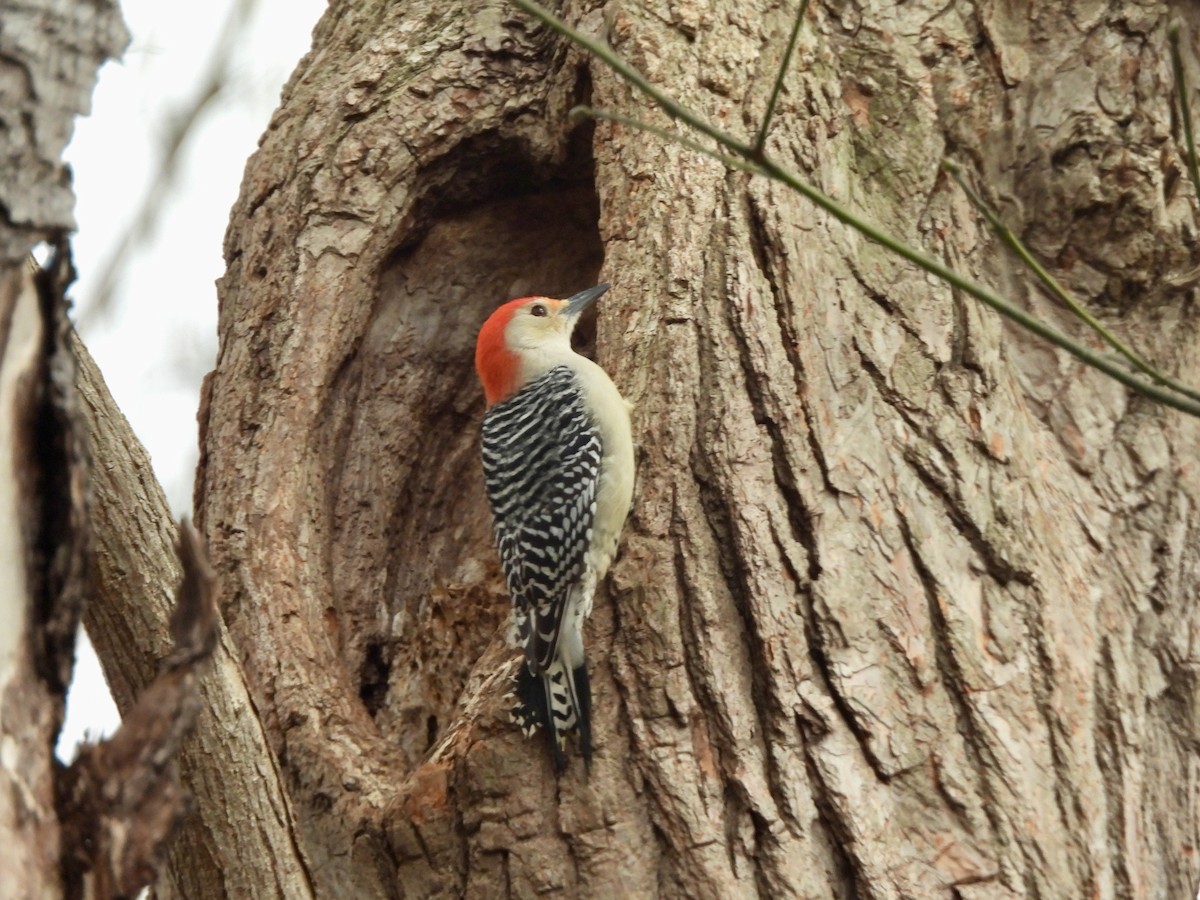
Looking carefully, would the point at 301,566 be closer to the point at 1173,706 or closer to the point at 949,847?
the point at 949,847

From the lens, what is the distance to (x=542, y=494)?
15.7 ft

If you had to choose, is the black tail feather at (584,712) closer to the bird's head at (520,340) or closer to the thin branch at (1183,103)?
the bird's head at (520,340)

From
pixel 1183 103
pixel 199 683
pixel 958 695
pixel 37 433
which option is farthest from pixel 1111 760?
pixel 37 433

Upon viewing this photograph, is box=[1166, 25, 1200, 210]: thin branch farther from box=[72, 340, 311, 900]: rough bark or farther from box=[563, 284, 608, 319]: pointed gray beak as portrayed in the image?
box=[563, 284, 608, 319]: pointed gray beak

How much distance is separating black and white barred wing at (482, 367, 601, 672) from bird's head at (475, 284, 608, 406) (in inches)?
2.5

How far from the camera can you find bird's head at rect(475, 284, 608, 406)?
5117mm

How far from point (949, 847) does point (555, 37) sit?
3.14 meters

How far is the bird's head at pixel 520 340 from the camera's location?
16.8ft

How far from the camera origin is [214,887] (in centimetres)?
310

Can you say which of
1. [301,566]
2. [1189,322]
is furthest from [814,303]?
[301,566]

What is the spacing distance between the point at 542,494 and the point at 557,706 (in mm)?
1328

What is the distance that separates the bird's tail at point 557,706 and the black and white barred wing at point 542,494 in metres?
0.11

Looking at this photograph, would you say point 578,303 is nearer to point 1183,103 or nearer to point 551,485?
point 551,485

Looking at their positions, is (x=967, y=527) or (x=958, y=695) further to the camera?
(x=967, y=527)
